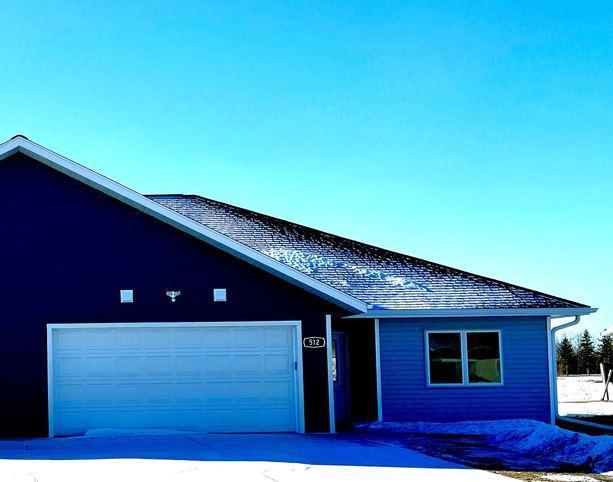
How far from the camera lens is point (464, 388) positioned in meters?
19.6

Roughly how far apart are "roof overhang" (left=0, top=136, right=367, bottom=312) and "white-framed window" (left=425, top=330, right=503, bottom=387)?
3.30 m

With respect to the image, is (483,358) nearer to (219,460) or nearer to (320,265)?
(320,265)

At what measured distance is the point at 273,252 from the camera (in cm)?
2105

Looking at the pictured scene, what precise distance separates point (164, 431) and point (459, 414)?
6.42 meters

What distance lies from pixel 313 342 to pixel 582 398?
15.5 m

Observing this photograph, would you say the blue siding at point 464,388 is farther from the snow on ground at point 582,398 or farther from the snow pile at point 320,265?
the snow on ground at point 582,398

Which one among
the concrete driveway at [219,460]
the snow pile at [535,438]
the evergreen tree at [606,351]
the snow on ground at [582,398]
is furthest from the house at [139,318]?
the evergreen tree at [606,351]

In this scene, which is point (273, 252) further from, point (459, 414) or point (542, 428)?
A: point (542, 428)

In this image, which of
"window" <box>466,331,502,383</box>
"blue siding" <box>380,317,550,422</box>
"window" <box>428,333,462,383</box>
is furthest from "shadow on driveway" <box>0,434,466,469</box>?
"window" <box>466,331,502,383</box>

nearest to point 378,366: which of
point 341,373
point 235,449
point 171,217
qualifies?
point 341,373

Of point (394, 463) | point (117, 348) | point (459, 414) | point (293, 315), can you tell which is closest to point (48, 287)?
point (117, 348)

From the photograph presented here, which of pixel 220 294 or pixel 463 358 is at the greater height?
pixel 220 294

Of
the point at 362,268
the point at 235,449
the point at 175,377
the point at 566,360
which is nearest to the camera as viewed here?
the point at 235,449

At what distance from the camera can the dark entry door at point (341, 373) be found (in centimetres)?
2005
